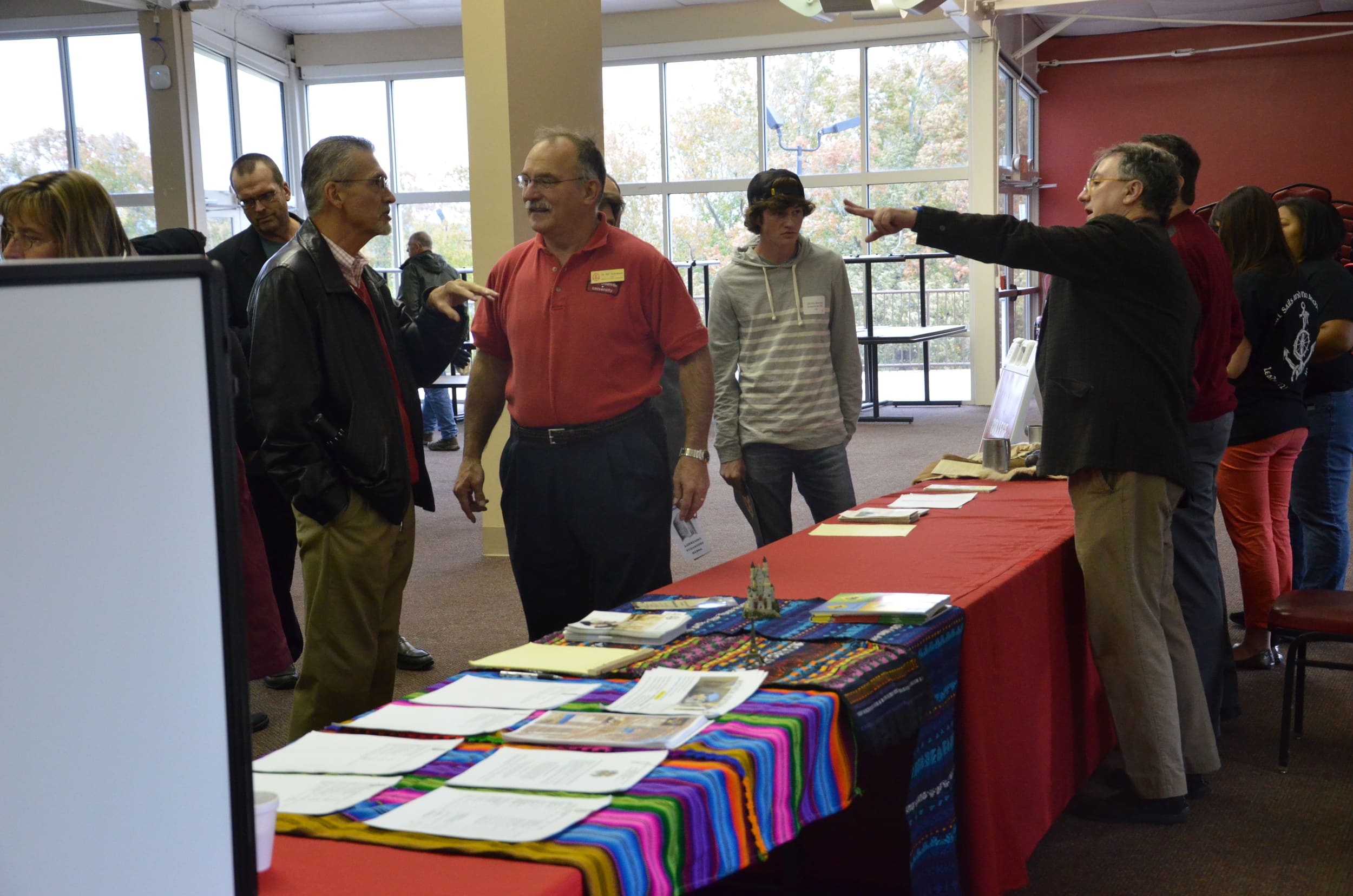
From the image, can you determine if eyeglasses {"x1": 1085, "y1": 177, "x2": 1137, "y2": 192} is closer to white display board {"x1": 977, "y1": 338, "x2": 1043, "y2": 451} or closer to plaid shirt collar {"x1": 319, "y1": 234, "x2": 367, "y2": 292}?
white display board {"x1": 977, "y1": 338, "x2": 1043, "y2": 451}

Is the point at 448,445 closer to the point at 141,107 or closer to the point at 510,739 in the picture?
the point at 141,107

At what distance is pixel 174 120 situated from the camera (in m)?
8.07

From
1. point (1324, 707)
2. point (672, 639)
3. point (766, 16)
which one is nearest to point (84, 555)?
point (672, 639)

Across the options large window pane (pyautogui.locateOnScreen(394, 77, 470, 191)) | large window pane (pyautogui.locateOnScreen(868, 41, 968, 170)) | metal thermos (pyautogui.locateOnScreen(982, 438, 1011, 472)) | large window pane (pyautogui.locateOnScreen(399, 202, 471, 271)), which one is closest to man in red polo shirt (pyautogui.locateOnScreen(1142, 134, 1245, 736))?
metal thermos (pyautogui.locateOnScreen(982, 438, 1011, 472))

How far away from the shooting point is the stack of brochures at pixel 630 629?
186 cm

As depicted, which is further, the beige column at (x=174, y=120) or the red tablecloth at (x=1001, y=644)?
the beige column at (x=174, y=120)

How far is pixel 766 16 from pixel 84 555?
11.6m

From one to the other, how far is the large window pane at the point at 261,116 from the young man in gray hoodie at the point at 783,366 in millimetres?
8917

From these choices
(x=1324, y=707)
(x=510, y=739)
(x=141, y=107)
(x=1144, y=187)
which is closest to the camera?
(x=510, y=739)

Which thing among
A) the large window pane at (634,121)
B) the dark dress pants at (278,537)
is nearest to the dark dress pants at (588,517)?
the dark dress pants at (278,537)

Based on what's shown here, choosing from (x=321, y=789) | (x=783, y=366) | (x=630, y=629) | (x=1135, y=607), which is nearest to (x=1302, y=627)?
(x=1135, y=607)

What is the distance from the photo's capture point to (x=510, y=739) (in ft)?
4.64

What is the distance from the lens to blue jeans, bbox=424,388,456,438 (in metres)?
10.0

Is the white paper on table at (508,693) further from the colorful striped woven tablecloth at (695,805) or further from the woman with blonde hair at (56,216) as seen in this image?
the woman with blonde hair at (56,216)
